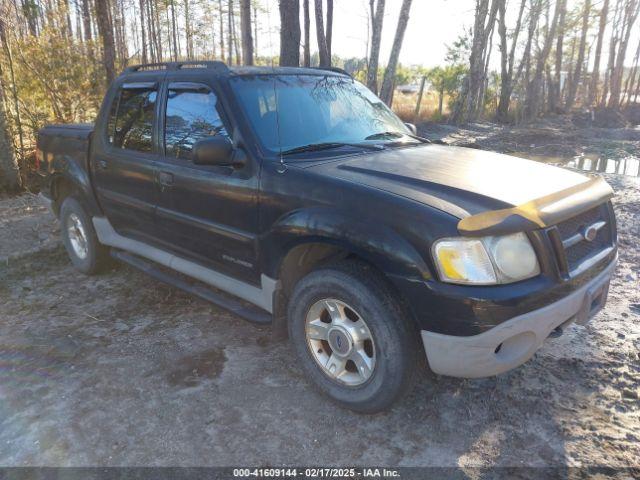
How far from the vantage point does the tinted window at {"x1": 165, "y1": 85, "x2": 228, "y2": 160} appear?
3.50m

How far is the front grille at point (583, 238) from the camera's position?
265 cm

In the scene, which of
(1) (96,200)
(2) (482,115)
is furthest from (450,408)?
(2) (482,115)

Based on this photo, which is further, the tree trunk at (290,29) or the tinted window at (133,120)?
the tree trunk at (290,29)

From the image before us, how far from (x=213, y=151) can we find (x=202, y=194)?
55cm

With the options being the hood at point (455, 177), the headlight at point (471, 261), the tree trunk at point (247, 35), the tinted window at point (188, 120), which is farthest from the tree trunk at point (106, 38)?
the headlight at point (471, 261)

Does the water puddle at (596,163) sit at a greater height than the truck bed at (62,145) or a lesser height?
lesser

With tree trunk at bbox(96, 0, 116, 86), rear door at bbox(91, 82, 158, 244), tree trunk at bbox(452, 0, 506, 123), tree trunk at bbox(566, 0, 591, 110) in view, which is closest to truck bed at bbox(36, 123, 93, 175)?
rear door at bbox(91, 82, 158, 244)

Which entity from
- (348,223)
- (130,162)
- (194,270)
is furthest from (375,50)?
(348,223)

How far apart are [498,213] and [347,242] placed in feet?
2.51

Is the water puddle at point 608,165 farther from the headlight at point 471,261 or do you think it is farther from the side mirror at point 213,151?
the side mirror at point 213,151

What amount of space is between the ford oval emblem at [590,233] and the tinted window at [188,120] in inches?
89.9

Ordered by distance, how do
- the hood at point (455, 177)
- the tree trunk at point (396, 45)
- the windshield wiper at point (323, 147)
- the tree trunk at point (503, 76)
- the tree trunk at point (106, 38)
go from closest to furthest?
1. the hood at point (455, 177)
2. the windshield wiper at point (323, 147)
3. the tree trunk at point (106, 38)
4. the tree trunk at point (396, 45)
5. the tree trunk at point (503, 76)

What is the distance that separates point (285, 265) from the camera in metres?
3.12

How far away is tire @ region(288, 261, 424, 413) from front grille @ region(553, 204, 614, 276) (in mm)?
918
